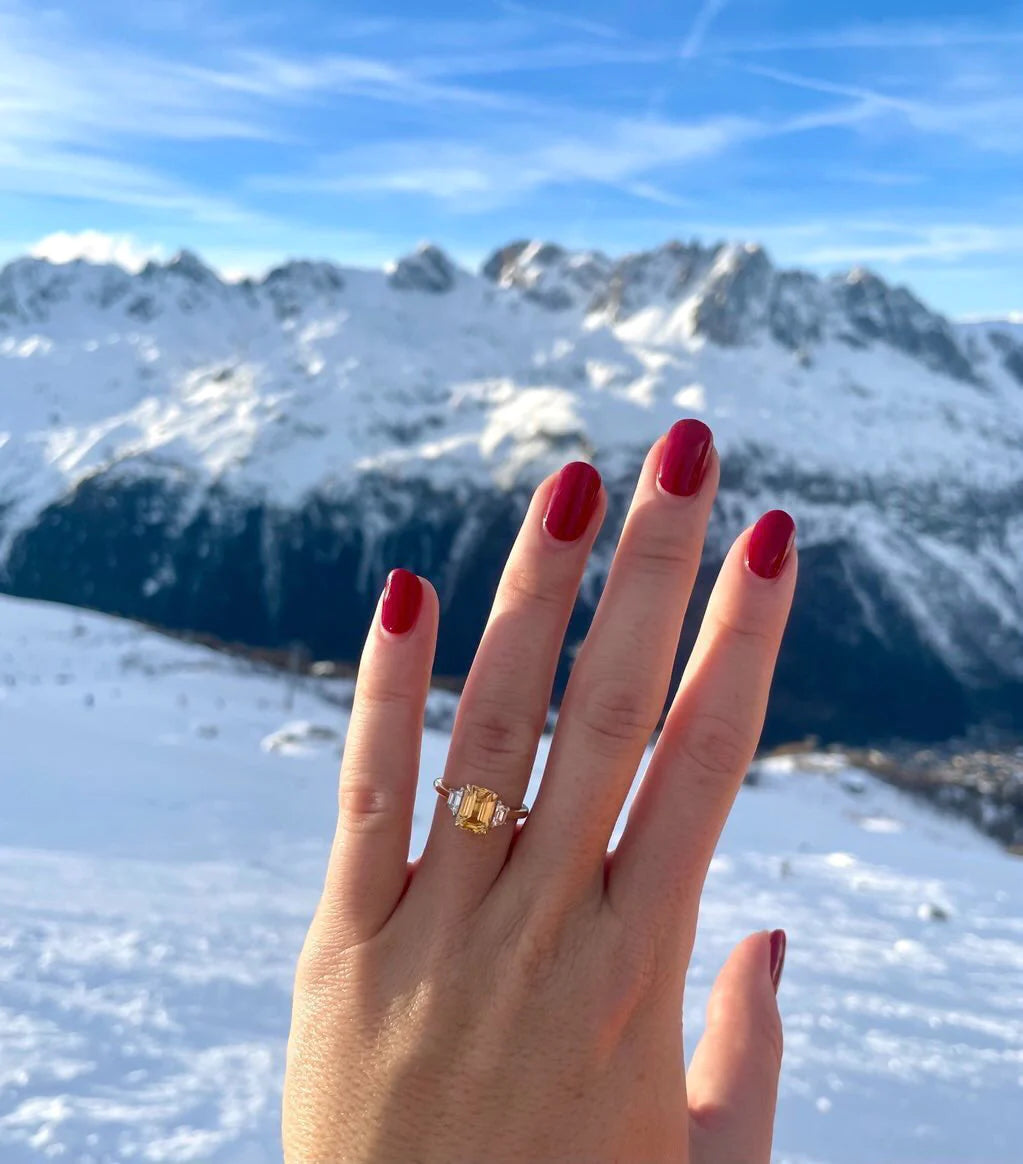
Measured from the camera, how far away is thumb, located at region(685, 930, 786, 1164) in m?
3.04

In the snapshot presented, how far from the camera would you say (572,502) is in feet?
10.1

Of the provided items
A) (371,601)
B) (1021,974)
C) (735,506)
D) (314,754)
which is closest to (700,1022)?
(1021,974)

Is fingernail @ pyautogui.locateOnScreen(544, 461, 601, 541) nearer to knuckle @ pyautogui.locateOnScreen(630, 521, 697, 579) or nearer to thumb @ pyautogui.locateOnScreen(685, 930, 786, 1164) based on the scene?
knuckle @ pyautogui.locateOnScreen(630, 521, 697, 579)

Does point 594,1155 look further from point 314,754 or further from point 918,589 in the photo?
point 918,589

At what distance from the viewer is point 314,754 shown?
15.1m

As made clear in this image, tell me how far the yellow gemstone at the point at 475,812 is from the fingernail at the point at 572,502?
865mm

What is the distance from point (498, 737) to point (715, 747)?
2.27 feet

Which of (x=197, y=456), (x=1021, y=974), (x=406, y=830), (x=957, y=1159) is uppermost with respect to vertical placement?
(x=197, y=456)

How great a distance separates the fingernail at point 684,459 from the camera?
2900mm

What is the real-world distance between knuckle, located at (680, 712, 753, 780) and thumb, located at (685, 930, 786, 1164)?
3.26 feet

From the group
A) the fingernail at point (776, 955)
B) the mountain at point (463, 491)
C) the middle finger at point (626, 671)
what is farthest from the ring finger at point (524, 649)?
the mountain at point (463, 491)

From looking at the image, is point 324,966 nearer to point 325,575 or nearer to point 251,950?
point 251,950

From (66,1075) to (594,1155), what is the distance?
12.8 feet

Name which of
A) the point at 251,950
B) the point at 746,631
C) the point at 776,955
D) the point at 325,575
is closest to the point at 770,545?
the point at 746,631
